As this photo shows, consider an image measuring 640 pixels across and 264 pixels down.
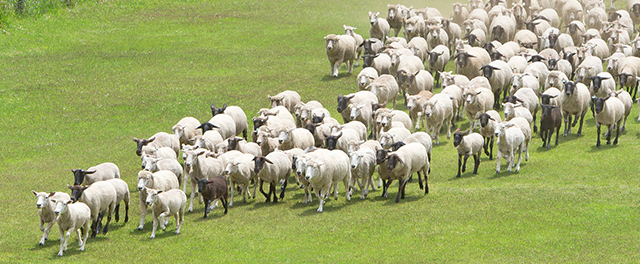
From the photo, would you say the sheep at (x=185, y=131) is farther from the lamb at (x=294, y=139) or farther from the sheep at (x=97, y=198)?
the sheep at (x=97, y=198)

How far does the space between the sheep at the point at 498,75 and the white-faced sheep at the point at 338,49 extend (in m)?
7.30

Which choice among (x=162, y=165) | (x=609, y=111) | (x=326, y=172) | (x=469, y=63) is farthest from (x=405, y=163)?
(x=469, y=63)

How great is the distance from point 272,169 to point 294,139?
2.70 m

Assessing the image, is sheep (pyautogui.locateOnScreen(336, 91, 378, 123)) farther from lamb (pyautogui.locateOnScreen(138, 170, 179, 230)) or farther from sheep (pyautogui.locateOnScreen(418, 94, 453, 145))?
lamb (pyautogui.locateOnScreen(138, 170, 179, 230))

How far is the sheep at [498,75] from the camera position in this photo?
95.3 feet

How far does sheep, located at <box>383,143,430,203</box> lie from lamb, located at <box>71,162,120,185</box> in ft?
25.7

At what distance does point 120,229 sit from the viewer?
61.6 feet

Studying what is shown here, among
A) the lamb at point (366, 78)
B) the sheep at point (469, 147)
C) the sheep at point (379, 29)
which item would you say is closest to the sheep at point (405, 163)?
the sheep at point (469, 147)

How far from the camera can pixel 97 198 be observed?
17.9 m

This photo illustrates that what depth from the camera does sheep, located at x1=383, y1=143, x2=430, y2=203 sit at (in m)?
20.0

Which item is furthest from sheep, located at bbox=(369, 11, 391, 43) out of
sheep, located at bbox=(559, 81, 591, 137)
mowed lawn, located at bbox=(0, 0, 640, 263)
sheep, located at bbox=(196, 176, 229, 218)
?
sheep, located at bbox=(196, 176, 229, 218)

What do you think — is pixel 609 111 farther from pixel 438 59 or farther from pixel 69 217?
pixel 69 217

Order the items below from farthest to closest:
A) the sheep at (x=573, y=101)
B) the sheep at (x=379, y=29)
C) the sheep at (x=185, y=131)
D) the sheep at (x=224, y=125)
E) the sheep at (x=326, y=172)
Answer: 1. the sheep at (x=379, y=29)
2. the sheep at (x=573, y=101)
3. the sheep at (x=224, y=125)
4. the sheep at (x=185, y=131)
5. the sheep at (x=326, y=172)

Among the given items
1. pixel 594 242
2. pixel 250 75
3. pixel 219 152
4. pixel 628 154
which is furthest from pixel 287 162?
pixel 250 75
